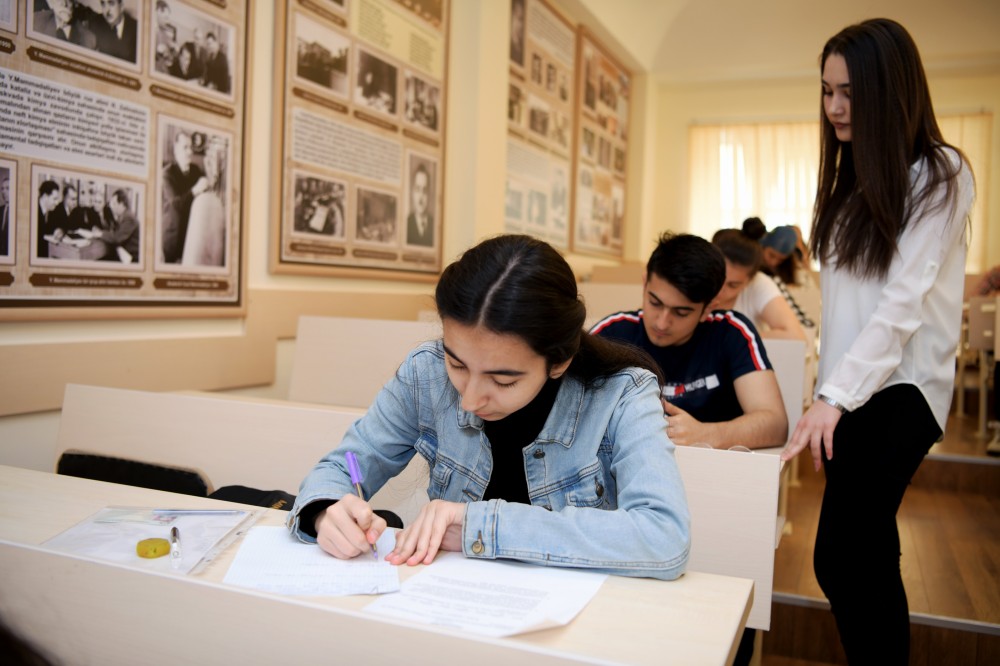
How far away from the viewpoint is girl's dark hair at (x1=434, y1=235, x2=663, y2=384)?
1.10m

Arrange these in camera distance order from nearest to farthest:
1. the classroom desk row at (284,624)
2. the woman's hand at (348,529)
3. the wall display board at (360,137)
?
the classroom desk row at (284,624)
the woman's hand at (348,529)
the wall display board at (360,137)

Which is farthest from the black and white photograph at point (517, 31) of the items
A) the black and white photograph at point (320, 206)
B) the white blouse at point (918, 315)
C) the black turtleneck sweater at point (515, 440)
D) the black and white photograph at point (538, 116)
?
the black turtleneck sweater at point (515, 440)

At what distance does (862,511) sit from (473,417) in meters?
0.86

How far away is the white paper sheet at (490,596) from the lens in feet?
2.70

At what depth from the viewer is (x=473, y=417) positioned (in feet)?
4.17

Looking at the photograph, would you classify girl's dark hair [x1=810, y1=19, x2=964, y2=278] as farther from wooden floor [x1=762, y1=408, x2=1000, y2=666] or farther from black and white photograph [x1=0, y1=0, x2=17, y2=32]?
black and white photograph [x1=0, y1=0, x2=17, y2=32]

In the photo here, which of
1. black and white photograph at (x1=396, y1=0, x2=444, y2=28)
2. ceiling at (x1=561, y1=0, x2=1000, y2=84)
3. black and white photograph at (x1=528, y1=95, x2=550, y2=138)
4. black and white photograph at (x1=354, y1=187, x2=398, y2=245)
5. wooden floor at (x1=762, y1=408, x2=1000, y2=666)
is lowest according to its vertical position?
wooden floor at (x1=762, y1=408, x2=1000, y2=666)

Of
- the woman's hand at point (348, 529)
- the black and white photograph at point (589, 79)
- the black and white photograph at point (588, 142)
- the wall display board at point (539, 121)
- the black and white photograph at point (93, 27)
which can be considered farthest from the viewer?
the black and white photograph at point (588, 142)

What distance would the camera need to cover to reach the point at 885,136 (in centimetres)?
160

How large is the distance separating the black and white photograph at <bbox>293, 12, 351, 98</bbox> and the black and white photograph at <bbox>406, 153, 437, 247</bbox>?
59cm

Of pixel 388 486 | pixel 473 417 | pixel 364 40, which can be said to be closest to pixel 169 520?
pixel 473 417

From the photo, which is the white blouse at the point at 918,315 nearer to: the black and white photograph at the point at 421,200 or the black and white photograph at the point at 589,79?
the black and white photograph at the point at 421,200

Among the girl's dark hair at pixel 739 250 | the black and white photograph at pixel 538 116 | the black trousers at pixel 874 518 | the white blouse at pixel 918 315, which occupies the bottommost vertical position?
the black trousers at pixel 874 518

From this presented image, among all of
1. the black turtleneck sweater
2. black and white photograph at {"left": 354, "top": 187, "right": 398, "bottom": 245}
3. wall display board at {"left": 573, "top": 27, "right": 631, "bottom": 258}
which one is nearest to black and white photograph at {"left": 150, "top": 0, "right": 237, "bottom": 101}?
black and white photograph at {"left": 354, "top": 187, "right": 398, "bottom": 245}
